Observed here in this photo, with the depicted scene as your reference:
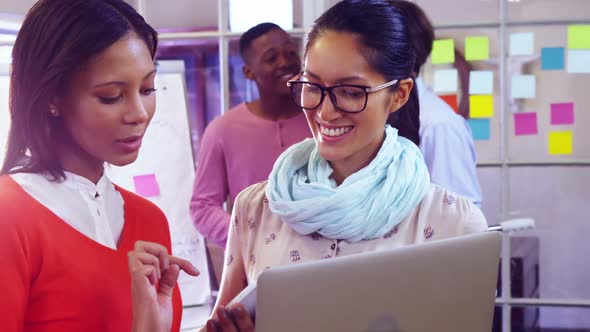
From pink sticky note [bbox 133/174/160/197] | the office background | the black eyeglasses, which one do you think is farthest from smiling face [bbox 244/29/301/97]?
the black eyeglasses

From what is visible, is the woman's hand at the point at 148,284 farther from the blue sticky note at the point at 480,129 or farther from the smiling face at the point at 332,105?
the blue sticky note at the point at 480,129

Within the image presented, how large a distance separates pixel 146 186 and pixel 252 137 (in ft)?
1.96

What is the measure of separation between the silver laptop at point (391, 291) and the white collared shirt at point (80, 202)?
→ 0.37 m

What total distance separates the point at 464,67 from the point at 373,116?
2.03 metres

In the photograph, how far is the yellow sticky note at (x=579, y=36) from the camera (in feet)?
10.5

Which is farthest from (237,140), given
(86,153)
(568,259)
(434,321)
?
(568,259)

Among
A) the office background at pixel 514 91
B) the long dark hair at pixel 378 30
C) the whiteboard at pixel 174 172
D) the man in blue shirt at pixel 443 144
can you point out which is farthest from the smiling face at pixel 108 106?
the office background at pixel 514 91

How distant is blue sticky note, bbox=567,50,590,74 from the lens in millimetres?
3234

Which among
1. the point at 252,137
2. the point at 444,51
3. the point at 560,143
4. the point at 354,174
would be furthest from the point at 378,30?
the point at 560,143

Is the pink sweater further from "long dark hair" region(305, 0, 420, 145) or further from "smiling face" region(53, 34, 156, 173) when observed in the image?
"smiling face" region(53, 34, 156, 173)

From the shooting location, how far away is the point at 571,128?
338 centimetres

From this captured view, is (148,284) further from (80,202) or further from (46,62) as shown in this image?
(46,62)

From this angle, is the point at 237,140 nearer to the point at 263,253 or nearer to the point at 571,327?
the point at 263,253

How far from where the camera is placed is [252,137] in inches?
104
